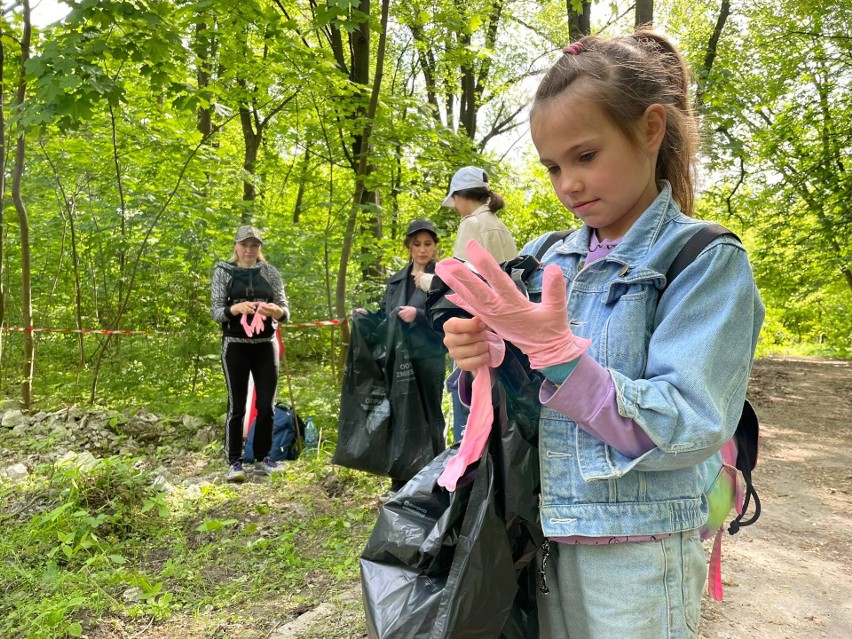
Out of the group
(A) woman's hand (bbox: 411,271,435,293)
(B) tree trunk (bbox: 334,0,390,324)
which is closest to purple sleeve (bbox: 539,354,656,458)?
(A) woman's hand (bbox: 411,271,435,293)

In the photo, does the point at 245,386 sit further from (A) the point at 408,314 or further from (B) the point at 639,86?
(B) the point at 639,86

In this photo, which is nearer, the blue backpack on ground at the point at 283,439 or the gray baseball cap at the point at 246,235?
the gray baseball cap at the point at 246,235

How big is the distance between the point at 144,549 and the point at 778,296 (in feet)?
42.3

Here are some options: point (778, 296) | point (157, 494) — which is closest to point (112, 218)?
point (157, 494)

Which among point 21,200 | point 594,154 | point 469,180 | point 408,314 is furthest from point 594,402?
point 21,200

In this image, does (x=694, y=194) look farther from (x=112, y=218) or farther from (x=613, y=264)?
(x=112, y=218)

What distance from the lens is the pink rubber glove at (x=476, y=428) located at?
40.5 inches

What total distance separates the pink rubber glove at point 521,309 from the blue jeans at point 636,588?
409mm

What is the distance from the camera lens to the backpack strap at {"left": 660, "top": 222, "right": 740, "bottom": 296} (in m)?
0.95

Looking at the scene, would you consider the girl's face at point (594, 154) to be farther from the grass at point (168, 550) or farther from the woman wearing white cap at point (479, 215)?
the woman wearing white cap at point (479, 215)

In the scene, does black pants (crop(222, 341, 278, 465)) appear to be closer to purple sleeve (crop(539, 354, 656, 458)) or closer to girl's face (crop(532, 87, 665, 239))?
girl's face (crop(532, 87, 665, 239))

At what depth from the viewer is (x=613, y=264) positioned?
3.45 feet

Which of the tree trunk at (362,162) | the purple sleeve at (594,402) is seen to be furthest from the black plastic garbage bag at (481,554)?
the tree trunk at (362,162)

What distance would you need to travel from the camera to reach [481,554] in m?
1.03
